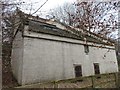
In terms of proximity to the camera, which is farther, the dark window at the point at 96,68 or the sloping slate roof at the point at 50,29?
the dark window at the point at 96,68

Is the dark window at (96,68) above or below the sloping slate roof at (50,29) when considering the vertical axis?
below

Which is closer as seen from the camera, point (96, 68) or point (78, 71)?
point (78, 71)

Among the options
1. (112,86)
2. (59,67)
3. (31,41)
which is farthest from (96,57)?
(112,86)

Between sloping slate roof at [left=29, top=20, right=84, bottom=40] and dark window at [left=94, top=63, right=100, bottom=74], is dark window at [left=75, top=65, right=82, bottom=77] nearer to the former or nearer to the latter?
dark window at [left=94, top=63, right=100, bottom=74]

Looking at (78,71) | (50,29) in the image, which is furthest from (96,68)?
(50,29)

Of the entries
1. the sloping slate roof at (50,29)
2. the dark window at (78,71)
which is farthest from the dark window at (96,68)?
the sloping slate roof at (50,29)

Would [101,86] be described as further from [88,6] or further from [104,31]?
[88,6]

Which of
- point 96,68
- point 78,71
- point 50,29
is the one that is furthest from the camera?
point 96,68

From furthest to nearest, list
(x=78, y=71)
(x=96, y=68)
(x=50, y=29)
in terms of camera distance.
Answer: (x=96, y=68) → (x=50, y=29) → (x=78, y=71)

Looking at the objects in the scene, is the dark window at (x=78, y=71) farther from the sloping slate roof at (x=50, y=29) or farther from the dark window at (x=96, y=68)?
the sloping slate roof at (x=50, y=29)

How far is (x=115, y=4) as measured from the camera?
4363 millimetres

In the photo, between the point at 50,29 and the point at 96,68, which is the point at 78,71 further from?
the point at 50,29

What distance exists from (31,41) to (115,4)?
8.46 meters

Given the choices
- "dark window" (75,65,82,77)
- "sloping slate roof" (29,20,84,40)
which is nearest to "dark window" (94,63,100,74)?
"dark window" (75,65,82,77)
